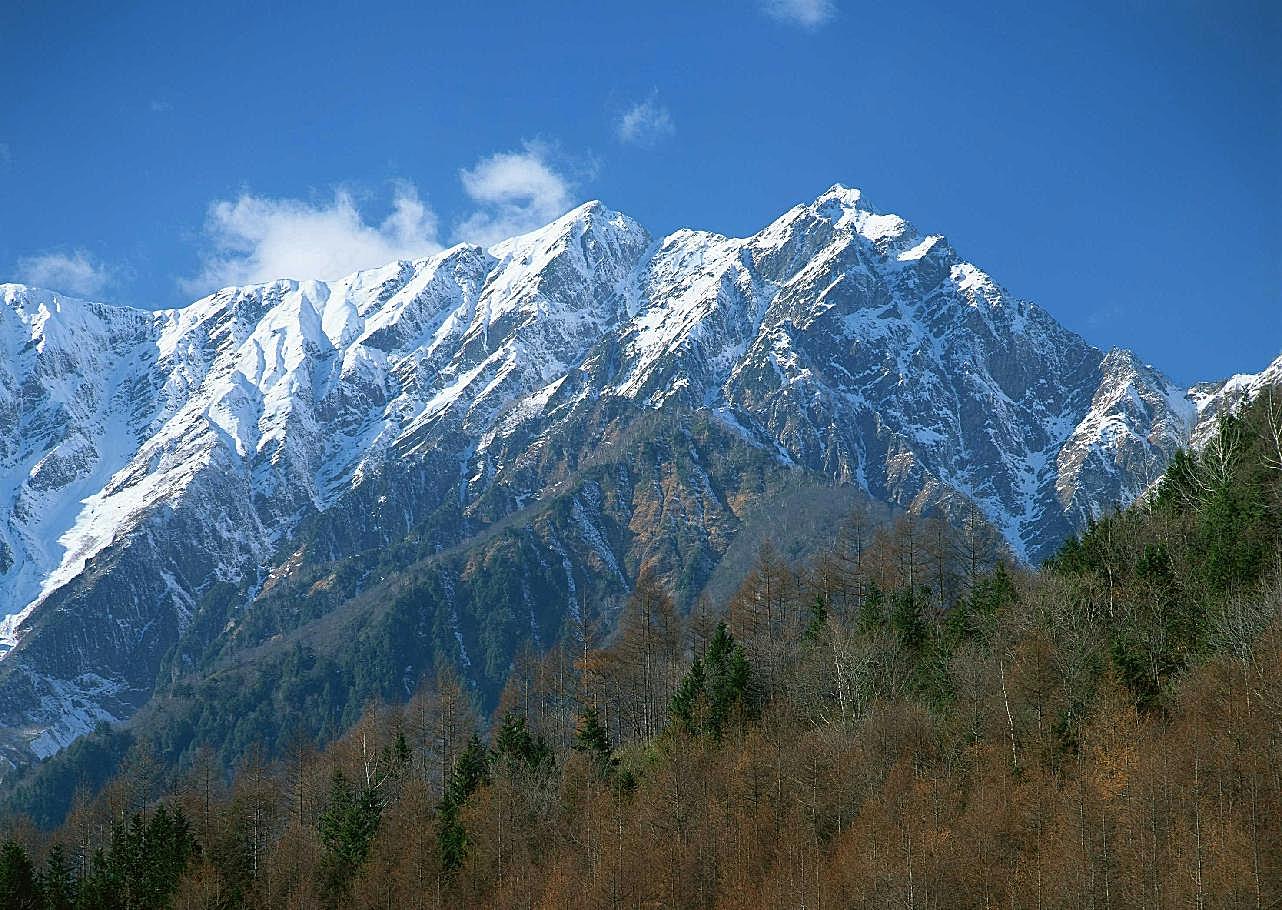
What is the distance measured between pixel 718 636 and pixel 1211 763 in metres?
46.3

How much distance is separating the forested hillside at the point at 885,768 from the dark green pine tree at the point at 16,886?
18 cm

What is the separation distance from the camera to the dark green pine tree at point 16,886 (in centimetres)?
10256

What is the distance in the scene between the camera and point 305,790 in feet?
420

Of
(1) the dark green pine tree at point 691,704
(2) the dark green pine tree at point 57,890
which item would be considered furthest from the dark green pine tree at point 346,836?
(1) the dark green pine tree at point 691,704

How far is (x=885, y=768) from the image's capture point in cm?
8444

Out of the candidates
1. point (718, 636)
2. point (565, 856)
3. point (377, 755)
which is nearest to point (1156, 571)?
point (718, 636)

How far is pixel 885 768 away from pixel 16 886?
227 feet

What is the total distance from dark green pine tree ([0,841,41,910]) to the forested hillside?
0.18 metres

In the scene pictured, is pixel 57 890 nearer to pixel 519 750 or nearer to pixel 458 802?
pixel 458 802

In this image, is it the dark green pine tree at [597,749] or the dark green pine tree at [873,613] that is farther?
the dark green pine tree at [873,613]

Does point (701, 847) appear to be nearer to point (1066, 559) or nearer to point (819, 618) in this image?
point (819, 618)

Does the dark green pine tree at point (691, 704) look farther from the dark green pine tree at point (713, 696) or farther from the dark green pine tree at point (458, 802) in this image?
the dark green pine tree at point (458, 802)

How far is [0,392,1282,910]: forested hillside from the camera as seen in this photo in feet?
222

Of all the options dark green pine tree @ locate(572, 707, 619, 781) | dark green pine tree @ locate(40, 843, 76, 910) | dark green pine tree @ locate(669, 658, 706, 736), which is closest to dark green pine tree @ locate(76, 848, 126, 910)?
dark green pine tree @ locate(40, 843, 76, 910)
